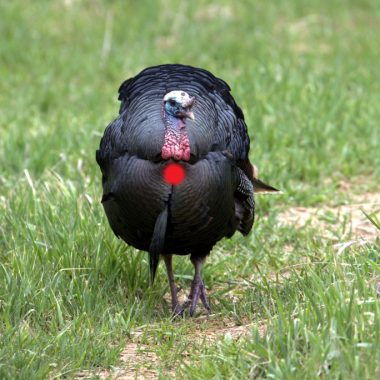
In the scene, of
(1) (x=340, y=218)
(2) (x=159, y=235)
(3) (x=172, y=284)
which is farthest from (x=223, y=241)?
(2) (x=159, y=235)

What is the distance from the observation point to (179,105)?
4.40 meters

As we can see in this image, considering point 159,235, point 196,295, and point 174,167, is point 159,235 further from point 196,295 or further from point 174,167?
point 196,295

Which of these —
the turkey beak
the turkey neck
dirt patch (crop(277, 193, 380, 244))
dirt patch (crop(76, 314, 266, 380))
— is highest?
the turkey beak

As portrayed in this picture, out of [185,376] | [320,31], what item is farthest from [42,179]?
[320,31]

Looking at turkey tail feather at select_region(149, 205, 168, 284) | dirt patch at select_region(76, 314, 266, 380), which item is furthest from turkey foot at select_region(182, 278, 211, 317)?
turkey tail feather at select_region(149, 205, 168, 284)

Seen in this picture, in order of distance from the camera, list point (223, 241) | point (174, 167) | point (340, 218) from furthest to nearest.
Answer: point (340, 218) < point (223, 241) < point (174, 167)

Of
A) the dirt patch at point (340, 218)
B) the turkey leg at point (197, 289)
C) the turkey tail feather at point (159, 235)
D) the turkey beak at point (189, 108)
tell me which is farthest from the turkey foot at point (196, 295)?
the turkey beak at point (189, 108)

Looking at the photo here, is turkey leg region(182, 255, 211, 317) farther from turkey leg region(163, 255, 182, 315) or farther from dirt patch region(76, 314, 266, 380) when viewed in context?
dirt patch region(76, 314, 266, 380)

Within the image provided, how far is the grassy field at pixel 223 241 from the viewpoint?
150 inches

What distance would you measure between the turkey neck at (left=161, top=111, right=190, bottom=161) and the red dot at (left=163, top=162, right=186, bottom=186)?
35 millimetres

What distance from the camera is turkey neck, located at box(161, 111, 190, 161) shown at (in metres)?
4.28

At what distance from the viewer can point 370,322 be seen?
3.62 meters

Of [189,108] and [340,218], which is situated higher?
[189,108]

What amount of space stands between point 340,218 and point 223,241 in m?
0.82
